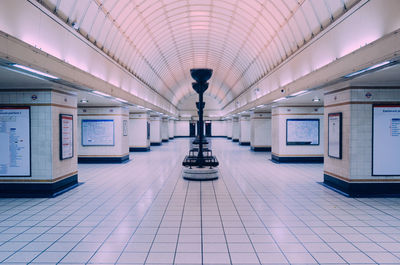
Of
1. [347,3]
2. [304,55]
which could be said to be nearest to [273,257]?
[347,3]

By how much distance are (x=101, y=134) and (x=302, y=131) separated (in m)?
10.9

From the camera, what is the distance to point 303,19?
8875 millimetres

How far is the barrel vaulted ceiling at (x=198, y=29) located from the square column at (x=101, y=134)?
2783mm

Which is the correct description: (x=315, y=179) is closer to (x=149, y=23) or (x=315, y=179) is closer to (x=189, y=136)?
(x=149, y=23)

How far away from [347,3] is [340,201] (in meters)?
5.06

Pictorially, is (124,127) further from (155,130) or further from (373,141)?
(373,141)

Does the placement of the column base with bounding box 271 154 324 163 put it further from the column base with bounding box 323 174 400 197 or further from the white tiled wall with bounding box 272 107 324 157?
the column base with bounding box 323 174 400 197

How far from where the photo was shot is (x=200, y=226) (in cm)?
491

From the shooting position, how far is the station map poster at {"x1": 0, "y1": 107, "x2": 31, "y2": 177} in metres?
7.15

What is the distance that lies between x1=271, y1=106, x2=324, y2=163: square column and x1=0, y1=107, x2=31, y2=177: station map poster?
11.3m

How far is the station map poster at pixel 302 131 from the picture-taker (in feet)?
45.2

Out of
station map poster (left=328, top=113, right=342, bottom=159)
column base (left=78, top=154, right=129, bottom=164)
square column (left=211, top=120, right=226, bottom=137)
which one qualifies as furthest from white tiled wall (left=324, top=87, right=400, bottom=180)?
square column (left=211, top=120, right=226, bottom=137)

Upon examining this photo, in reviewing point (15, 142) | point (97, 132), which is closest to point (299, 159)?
point (97, 132)

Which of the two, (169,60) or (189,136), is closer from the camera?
(169,60)
